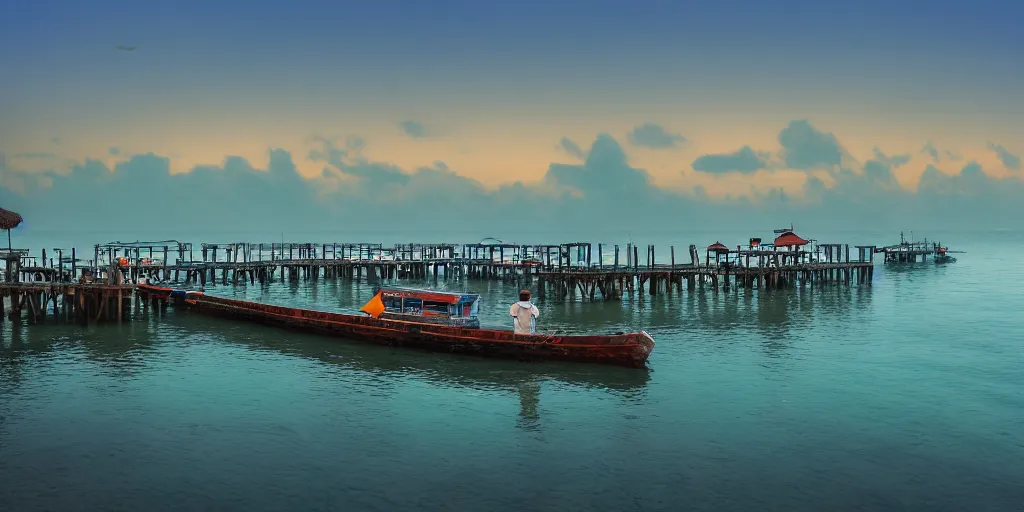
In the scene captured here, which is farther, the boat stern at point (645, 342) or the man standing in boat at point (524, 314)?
the man standing in boat at point (524, 314)

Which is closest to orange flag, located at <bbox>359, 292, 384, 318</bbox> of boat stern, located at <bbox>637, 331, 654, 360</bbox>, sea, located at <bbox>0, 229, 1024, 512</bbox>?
sea, located at <bbox>0, 229, 1024, 512</bbox>

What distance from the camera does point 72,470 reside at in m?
15.5

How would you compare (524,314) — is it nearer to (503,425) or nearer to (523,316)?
(523,316)

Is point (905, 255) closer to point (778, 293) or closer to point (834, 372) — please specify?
point (778, 293)

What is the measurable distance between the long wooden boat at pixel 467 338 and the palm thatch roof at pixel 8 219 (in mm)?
14009

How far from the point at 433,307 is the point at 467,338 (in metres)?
3.67

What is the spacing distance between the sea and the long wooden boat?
0.57m

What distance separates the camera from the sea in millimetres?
14359

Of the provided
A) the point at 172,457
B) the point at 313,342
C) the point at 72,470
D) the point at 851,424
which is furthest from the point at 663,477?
the point at 313,342

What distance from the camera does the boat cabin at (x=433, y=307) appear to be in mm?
30328

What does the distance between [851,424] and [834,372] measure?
7.03 m

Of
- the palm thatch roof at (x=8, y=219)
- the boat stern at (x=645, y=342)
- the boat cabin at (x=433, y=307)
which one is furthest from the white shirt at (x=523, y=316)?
the palm thatch roof at (x=8, y=219)

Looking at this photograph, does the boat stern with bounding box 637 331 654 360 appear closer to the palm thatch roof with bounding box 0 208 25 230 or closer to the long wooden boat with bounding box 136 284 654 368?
the long wooden boat with bounding box 136 284 654 368

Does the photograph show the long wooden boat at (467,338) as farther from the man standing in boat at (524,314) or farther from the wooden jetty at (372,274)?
the wooden jetty at (372,274)
